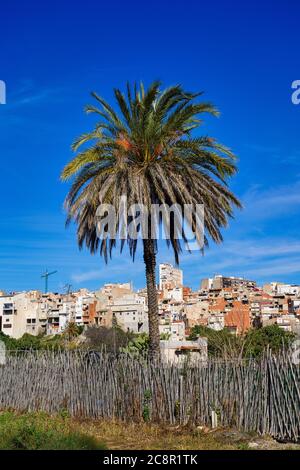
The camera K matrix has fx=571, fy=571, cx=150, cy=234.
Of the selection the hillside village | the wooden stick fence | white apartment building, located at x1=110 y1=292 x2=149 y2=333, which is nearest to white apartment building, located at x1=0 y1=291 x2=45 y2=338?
the hillside village

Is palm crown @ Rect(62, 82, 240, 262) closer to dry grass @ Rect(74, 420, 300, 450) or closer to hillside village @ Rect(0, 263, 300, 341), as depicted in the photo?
dry grass @ Rect(74, 420, 300, 450)

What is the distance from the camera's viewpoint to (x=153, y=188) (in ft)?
52.0

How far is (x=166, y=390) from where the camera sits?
12.9 m

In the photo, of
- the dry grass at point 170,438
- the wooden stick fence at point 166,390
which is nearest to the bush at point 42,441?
the dry grass at point 170,438

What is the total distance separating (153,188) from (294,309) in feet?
437

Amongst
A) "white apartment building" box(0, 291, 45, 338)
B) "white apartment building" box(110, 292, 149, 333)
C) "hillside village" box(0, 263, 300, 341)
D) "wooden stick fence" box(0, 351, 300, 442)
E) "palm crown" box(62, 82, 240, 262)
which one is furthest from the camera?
"white apartment building" box(0, 291, 45, 338)

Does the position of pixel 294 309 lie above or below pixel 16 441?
above

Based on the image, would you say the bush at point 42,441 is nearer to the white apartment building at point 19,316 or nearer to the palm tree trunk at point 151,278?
the palm tree trunk at point 151,278

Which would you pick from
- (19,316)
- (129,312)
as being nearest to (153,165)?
(129,312)

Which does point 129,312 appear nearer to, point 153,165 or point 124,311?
point 124,311

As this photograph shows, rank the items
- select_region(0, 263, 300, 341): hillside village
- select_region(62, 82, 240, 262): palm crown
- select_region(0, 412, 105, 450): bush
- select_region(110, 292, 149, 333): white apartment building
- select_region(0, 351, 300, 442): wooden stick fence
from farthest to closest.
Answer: select_region(0, 263, 300, 341): hillside village
select_region(110, 292, 149, 333): white apartment building
select_region(62, 82, 240, 262): palm crown
select_region(0, 351, 300, 442): wooden stick fence
select_region(0, 412, 105, 450): bush

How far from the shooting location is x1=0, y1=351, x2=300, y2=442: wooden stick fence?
11.1m
